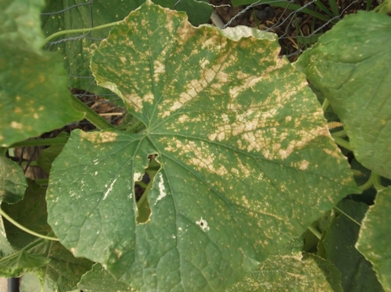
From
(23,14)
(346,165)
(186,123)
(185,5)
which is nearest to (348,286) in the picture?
(346,165)

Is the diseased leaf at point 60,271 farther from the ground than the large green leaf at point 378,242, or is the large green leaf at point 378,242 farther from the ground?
the large green leaf at point 378,242

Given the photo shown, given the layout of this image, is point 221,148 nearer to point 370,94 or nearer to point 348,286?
point 370,94

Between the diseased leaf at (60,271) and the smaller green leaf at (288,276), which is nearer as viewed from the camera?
the smaller green leaf at (288,276)

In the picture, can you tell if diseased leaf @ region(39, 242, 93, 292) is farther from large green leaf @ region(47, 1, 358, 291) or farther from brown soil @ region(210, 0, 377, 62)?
brown soil @ region(210, 0, 377, 62)

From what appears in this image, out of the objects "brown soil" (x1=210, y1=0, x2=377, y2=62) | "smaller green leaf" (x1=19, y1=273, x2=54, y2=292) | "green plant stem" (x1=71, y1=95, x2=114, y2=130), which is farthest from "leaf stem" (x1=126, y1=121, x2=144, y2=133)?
"brown soil" (x1=210, y1=0, x2=377, y2=62)

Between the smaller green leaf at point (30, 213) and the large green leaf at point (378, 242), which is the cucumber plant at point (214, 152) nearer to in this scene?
the large green leaf at point (378, 242)

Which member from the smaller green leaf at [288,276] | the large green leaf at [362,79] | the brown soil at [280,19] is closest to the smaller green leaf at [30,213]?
the smaller green leaf at [288,276]

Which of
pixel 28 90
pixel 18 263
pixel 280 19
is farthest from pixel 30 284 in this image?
pixel 280 19
